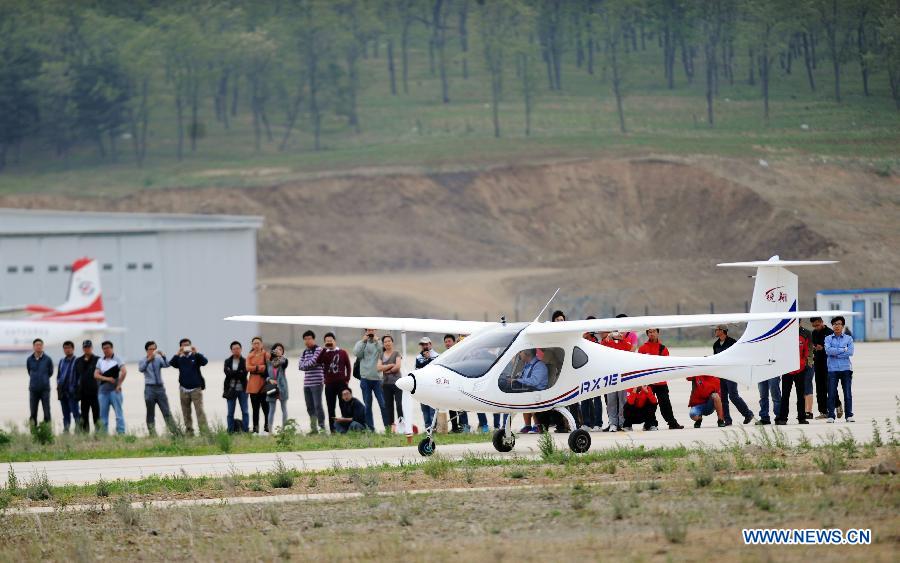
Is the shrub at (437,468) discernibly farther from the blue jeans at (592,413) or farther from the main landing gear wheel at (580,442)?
the blue jeans at (592,413)

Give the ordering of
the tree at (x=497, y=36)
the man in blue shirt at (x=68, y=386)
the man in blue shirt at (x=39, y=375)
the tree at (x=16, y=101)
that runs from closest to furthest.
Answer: the man in blue shirt at (x=68, y=386), the man in blue shirt at (x=39, y=375), the tree at (x=16, y=101), the tree at (x=497, y=36)

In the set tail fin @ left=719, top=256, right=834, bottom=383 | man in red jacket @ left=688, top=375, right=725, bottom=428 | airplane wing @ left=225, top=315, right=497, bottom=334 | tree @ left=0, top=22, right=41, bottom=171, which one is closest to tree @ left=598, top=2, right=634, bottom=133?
tree @ left=0, top=22, right=41, bottom=171

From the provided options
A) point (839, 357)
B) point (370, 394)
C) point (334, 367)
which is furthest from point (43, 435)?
point (839, 357)

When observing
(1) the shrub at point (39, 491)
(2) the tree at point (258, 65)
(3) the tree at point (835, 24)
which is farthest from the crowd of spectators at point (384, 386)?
(2) the tree at point (258, 65)

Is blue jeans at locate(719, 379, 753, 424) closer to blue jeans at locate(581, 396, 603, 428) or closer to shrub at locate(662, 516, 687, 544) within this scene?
blue jeans at locate(581, 396, 603, 428)

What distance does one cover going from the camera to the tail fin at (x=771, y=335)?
20.1 meters

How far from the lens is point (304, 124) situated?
110m

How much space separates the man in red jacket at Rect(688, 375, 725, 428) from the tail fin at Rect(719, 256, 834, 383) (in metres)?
1.29

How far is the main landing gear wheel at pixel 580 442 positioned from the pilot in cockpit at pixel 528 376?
3.06 feet

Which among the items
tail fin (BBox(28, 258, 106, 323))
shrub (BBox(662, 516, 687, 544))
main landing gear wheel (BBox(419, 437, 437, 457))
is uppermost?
shrub (BBox(662, 516, 687, 544))

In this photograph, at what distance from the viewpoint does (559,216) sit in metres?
90.9

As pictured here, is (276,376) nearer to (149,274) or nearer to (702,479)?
(702,479)

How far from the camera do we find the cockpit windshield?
60.7 feet

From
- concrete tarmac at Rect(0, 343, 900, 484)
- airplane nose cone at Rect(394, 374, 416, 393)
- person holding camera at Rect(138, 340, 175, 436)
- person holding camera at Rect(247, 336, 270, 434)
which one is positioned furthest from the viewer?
person holding camera at Rect(138, 340, 175, 436)
